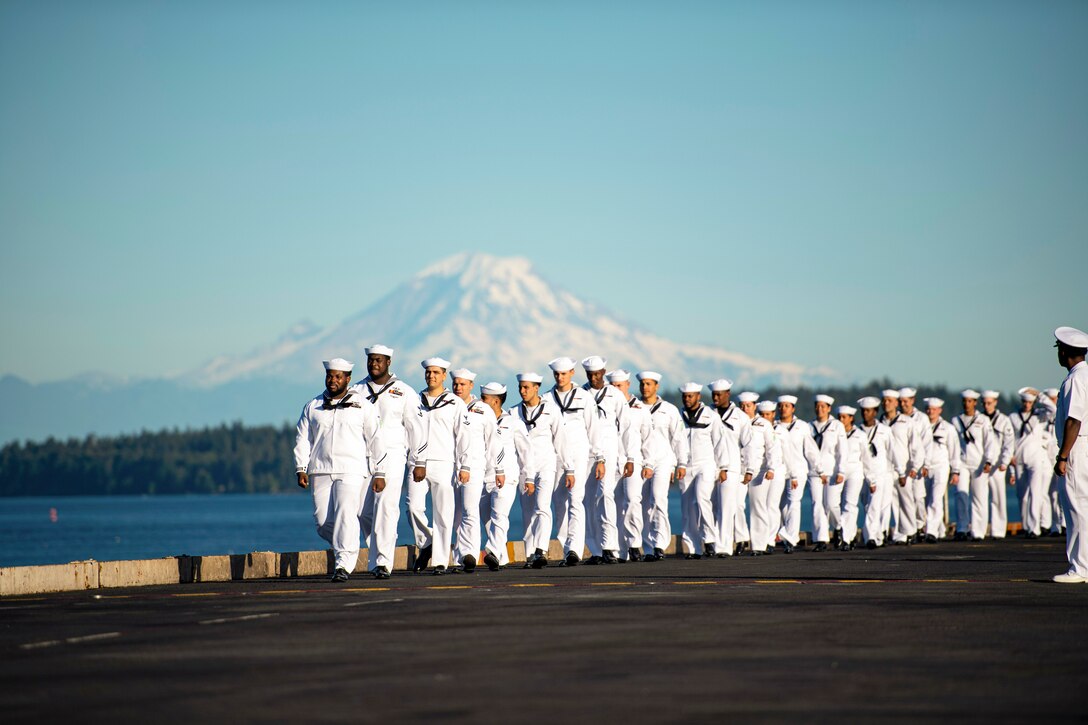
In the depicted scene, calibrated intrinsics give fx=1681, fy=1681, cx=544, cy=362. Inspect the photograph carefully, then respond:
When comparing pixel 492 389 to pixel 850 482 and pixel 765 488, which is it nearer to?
pixel 765 488

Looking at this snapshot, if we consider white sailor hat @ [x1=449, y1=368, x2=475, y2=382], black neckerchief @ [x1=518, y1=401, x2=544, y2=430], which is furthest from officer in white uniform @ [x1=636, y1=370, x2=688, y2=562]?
white sailor hat @ [x1=449, y1=368, x2=475, y2=382]

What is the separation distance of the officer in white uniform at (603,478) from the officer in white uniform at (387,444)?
3.86 meters

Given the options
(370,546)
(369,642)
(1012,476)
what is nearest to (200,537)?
(1012,476)

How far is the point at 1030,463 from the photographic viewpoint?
3278cm

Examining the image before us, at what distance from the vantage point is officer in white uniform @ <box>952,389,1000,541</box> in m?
32.5

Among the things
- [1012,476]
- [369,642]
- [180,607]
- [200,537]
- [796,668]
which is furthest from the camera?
[200,537]

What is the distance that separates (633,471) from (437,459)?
4.41 meters

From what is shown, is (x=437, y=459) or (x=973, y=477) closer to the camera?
(x=437, y=459)

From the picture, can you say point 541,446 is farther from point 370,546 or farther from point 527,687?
point 527,687

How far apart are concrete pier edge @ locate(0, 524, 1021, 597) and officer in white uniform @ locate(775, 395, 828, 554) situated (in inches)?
314

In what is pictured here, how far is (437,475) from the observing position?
2127 cm

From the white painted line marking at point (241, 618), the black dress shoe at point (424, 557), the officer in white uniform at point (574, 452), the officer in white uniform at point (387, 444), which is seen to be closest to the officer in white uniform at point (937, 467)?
the officer in white uniform at point (574, 452)

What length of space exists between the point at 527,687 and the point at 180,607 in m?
6.72

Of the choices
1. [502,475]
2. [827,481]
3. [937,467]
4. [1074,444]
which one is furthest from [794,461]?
[1074,444]
